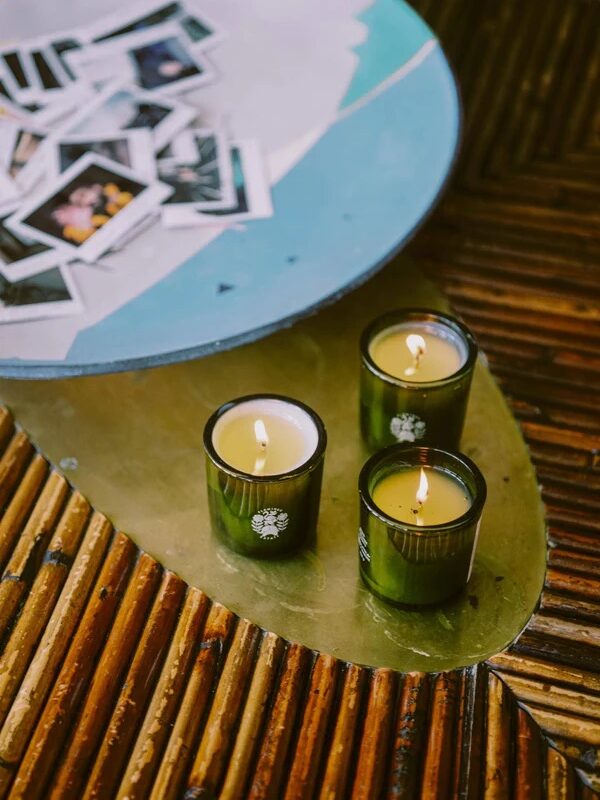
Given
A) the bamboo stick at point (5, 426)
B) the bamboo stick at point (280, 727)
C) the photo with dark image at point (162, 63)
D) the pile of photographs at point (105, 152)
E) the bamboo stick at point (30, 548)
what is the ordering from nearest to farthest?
the bamboo stick at point (280, 727) → the bamboo stick at point (30, 548) → the bamboo stick at point (5, 426) → the pile of photographs at point (105, 152) → the photo with dark image at point (162, 63)

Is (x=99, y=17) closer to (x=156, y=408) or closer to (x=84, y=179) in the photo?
(x=84, y=179)

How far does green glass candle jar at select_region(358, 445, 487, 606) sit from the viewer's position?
2.25ft

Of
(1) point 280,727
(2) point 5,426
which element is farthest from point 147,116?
(1) point 280,727

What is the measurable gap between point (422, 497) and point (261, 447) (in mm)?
148

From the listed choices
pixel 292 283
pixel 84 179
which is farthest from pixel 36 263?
pixel 292 283

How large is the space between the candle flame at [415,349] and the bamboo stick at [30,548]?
347 mm

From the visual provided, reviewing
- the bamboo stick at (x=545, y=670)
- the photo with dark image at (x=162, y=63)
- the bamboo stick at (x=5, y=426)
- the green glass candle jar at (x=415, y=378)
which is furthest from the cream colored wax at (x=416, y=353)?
the photo with dark image at (x=162, y=63)

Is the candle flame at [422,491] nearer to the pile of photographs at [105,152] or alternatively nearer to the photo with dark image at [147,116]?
the pile of photographs at [105,152]

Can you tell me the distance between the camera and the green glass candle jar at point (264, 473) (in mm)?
726

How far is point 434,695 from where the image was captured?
70 centimetres

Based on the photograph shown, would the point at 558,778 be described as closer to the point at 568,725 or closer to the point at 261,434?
the point at 568,725

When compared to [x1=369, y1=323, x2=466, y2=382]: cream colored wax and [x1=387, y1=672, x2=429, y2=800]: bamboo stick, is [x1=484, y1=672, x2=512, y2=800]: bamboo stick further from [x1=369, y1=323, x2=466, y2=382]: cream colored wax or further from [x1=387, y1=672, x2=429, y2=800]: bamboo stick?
[x1=369, y1=323, x2=466, y2=382]: cream colored wax

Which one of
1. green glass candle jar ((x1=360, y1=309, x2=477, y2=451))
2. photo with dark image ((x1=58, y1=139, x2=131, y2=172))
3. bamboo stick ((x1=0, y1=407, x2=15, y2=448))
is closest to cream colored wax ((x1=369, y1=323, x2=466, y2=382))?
green glass candle jar ((x1=360, y1=309, x2=477, y2=451))

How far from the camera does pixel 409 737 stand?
67cm
